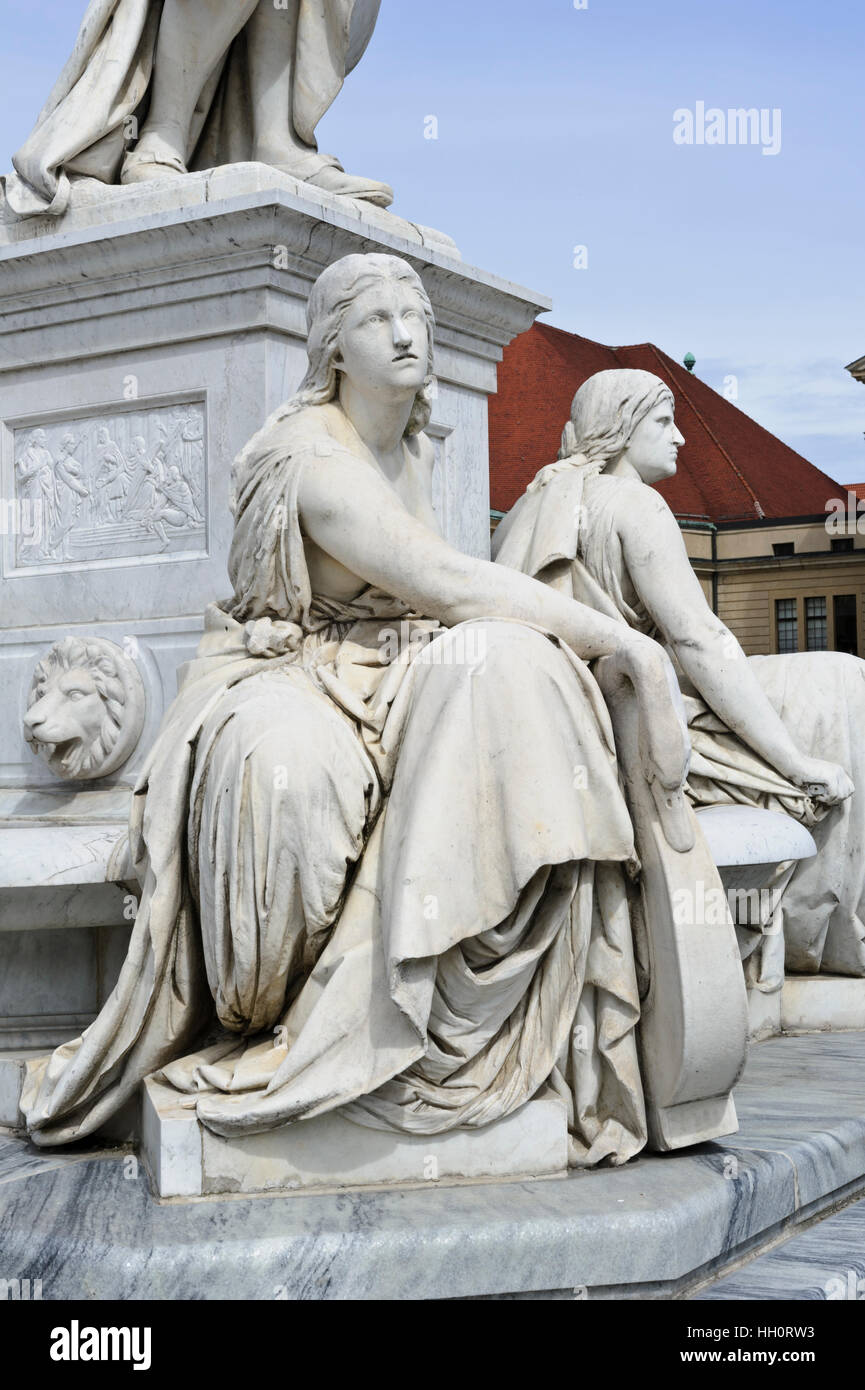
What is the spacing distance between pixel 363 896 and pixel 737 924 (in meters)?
1.95

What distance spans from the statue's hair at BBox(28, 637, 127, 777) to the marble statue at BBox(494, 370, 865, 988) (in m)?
1.19

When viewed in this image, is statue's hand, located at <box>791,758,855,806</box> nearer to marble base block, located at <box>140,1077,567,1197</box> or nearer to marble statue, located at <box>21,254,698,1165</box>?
marble statue, located at <box>21,254,698,1165</box>

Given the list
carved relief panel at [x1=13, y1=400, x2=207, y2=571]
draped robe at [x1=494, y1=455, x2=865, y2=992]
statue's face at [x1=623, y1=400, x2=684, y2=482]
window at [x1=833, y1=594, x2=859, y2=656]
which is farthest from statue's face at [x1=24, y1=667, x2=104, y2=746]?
window at [x1=833, y1=594, x2=859, y2=656]

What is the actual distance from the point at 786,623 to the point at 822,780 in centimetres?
4477

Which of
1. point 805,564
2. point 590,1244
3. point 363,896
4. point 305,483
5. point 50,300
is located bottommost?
point 590,1244

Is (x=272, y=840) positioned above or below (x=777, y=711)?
below

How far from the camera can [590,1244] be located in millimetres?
2922

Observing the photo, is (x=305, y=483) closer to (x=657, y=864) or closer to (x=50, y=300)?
(x=657, y=864)

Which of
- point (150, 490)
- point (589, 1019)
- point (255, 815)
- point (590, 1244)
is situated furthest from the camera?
point (150, 490)

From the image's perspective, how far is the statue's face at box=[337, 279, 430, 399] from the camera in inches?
141

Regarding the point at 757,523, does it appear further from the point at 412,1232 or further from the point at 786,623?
the point at 412,1232

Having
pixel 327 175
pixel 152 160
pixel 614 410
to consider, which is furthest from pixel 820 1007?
pixel 152 160

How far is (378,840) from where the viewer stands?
3.23 metres

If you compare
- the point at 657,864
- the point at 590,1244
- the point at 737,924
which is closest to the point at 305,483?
the point at 657,864
